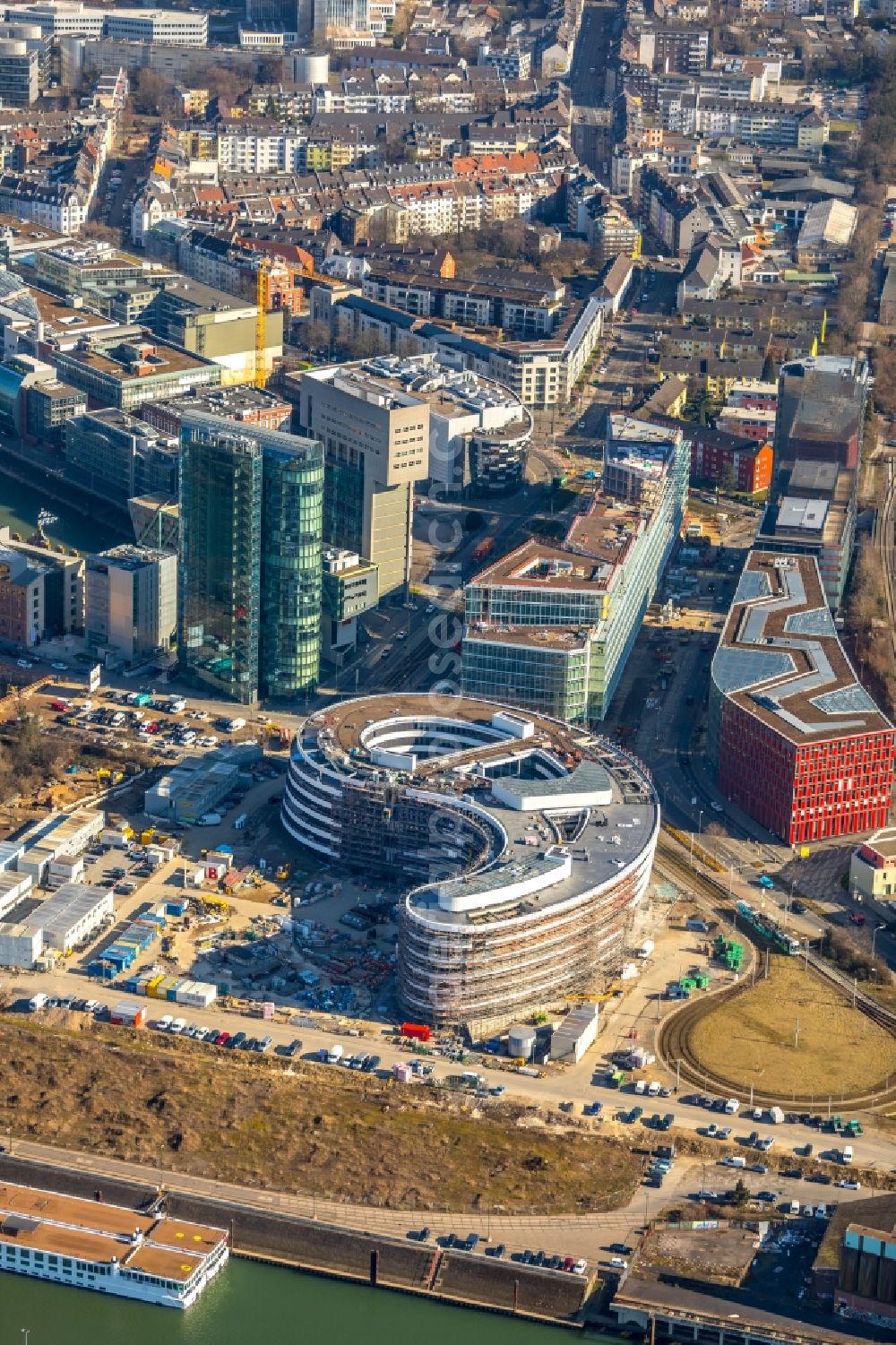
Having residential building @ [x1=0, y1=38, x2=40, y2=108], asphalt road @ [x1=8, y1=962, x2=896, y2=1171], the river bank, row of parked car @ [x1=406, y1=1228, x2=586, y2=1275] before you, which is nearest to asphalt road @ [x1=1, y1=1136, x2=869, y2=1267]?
row of parked car @ [x1=406, y1=1228, x2=586, y2=1275]

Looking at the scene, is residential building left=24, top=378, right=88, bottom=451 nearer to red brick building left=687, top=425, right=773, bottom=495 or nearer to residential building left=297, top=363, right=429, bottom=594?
residential building left=297, top=363, right=429, bottom=594

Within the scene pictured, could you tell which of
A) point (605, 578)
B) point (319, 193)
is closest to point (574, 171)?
point (319, 193)

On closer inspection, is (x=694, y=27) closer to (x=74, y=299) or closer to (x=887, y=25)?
(x=887, y=25)

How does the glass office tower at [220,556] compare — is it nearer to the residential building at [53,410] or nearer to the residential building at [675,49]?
the residential building at [53,410]

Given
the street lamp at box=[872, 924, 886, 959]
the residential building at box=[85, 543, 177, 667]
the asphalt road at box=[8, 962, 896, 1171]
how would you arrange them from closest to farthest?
1. the asphalt road at box=[8, 962, 896, 1171]
2. the street lamp at box=[872, 924, 886, 959]
3. the residential building at box=[85, 543, 177, 667]

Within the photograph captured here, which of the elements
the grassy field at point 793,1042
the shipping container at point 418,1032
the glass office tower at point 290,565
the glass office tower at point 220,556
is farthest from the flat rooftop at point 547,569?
the shipping container at point 418,1032

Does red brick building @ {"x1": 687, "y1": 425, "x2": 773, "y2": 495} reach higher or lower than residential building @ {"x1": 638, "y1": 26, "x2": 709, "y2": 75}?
lower

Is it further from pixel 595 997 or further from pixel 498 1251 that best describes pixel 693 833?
pixel 498 1251
